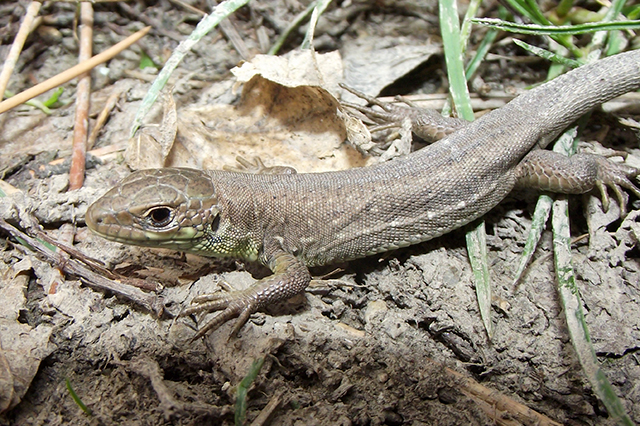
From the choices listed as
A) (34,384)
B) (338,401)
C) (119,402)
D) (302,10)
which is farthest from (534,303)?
(302,10)

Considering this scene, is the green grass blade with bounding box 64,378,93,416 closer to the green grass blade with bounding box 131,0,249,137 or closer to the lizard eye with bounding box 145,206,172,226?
the lizard eye with bounding box 145,206,172,226

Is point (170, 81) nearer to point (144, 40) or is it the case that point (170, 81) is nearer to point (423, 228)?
point (144, 40)

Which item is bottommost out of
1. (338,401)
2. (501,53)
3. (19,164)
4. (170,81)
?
(338,401)

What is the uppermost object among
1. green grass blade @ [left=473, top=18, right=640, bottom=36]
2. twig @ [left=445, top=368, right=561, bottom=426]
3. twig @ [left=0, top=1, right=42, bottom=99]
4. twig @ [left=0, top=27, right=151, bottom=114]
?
green grass blade @ [left=473, top=18, right=640, bottom=36]

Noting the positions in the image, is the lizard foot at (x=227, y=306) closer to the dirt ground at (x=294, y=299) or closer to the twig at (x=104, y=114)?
the dirt ground at (x=294, y=299)

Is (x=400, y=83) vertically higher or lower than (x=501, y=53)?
lower

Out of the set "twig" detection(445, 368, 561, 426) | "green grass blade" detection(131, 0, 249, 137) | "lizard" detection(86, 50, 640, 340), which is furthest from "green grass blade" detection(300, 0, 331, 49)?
"twig" detection(445, 368, 561, 426)
